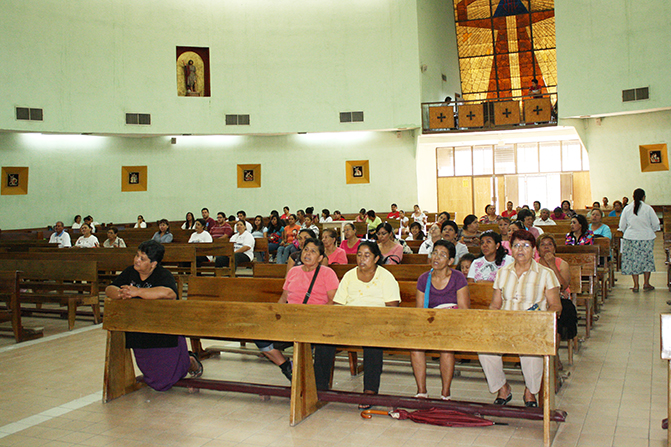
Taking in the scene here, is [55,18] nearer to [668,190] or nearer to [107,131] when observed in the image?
[107,131]

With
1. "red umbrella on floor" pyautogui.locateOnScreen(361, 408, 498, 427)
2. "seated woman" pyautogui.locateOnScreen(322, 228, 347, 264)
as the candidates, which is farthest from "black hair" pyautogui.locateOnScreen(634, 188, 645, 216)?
"red umbrella on floor" pyautogui.locateOnScreen(361, 408, 498, 427)

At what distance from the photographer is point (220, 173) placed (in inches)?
725

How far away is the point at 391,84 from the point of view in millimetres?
17812

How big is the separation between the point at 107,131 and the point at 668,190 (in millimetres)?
16101

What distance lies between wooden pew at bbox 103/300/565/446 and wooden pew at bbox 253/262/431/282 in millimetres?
2052

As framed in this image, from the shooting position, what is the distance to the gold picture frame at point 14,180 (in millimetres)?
15305

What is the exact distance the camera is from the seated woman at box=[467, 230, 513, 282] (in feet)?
17.0

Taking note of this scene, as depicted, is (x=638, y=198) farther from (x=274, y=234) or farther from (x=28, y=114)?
(x=28, y=114)

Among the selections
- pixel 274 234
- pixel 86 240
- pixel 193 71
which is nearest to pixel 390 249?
pixel 274 234

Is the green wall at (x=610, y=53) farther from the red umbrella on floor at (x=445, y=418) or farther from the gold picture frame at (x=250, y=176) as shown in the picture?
the red umbrella on floor at (x=445, y=418)

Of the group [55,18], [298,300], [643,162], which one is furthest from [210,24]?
[298,300]

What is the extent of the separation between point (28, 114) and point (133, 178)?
11.4ft

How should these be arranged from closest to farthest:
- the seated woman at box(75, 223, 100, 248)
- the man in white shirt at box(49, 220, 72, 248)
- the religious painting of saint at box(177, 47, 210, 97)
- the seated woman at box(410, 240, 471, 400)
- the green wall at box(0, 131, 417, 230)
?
1. the seated woman at box(410, 240, 471, 400)
2. the seated woman at box(75, 223, 100, 248)
3. the man in white shirt at box(49, 220, 72, 248)
4. the green wall at box(0, 131, 417, 230)
5. the religious painting of saint at box(177, 47, 210, 97)

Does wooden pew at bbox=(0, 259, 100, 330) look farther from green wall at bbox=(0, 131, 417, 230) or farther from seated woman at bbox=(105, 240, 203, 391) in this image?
green wall at bbox=(0, 131, 417, 230)
